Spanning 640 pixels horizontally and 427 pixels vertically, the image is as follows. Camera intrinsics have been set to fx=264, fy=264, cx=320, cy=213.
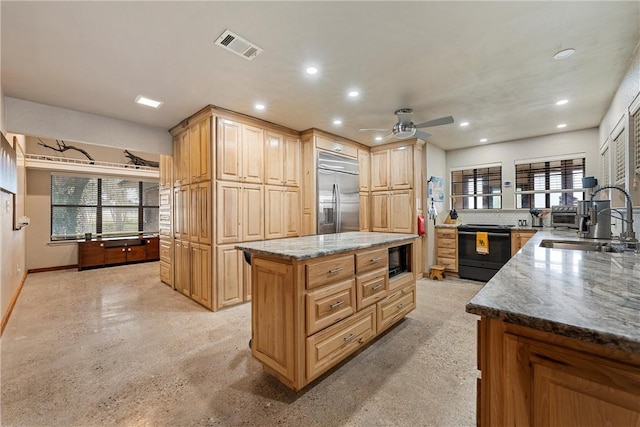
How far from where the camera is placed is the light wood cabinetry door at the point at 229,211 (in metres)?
3.41

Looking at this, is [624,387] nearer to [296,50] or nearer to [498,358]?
[498,358]

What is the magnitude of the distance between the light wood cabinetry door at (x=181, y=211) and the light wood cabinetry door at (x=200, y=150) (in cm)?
37

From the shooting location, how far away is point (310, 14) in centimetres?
177

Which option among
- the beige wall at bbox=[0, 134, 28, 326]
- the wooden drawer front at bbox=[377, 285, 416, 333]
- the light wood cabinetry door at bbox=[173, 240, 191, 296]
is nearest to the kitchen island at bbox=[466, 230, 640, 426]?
the wooden drawer front at bbox=[377, 285, 416, 333]

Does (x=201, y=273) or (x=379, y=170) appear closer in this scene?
(x=201, y=273)

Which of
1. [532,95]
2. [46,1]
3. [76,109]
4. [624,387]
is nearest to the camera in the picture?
[624,387]

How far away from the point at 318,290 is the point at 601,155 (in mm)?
4843

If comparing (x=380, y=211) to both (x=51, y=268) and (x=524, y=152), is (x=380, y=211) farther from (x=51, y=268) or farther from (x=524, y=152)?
(x=51, y=268)

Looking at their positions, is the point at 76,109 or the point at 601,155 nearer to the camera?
the point at 76,109

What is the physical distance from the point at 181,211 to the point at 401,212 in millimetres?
3795

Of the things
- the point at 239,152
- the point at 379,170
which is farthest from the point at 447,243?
the point at 239,152

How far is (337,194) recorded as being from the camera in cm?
462

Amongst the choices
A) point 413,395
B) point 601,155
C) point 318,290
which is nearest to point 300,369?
point 318,290

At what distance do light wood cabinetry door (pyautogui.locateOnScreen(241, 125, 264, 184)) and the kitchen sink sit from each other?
133 inches
